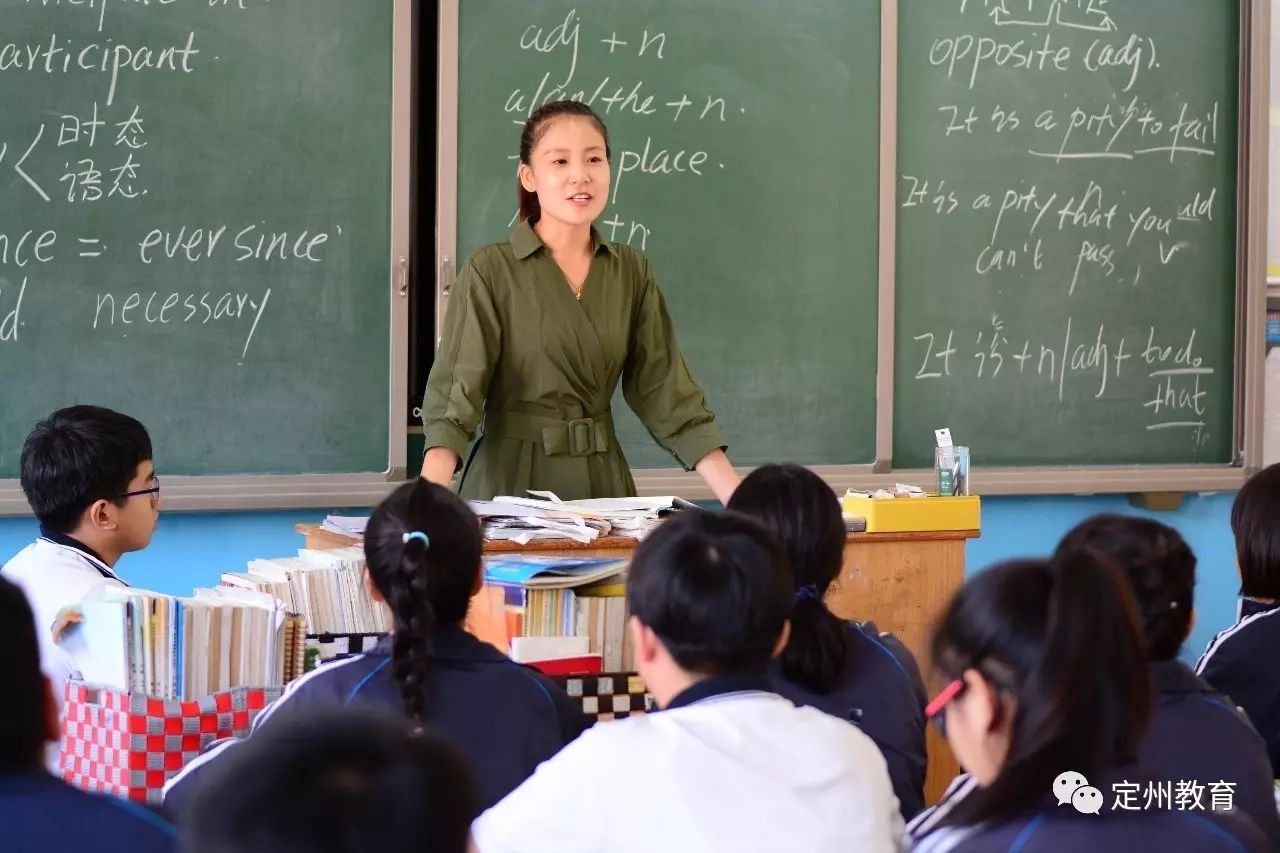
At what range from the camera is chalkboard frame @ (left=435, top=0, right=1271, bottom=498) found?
4.15 m

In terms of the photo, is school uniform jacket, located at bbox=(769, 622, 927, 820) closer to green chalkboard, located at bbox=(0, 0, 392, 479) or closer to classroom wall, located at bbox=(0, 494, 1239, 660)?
classroom wall, located at bbox=(0, 494, 1239, 660)

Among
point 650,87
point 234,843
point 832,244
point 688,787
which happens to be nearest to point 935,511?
point 832,244

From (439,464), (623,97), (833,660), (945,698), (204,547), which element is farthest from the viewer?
(623,97)

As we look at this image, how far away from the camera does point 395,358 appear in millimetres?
3699

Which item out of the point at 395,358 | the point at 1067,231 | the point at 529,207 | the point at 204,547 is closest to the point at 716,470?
the point at 529,207

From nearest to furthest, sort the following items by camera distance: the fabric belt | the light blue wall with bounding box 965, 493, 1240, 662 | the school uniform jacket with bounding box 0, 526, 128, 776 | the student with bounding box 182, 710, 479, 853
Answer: the student with bounding box 182, 710, 479, 853
the school uniform jacket with bounding box 0, 526, 128, 776
the fabric belt
the light blue wall with bounding box 965, 493, 1240, 662

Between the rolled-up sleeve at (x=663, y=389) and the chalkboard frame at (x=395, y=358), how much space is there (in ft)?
2.41

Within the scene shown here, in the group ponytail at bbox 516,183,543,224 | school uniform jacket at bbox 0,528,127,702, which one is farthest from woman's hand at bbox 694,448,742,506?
school uniform jacket at bbox 0,528,127,702

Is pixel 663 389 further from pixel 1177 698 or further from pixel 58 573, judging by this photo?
pixel 1177 698

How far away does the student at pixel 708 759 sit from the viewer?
125 cm

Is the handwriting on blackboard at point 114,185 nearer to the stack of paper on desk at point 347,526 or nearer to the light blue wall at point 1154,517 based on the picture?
the stack of paper on desk at point 347,526

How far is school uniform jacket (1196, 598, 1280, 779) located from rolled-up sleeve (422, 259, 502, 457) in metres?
1.49

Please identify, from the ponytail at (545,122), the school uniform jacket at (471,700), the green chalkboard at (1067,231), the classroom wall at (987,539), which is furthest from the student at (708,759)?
the green chalkboard at (1067,231)

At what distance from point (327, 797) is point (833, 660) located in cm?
129
